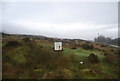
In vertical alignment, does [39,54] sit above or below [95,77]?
above

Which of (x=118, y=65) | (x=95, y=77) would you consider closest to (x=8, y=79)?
(x=95, y=77)

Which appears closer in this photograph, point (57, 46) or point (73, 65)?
point (73, 65)

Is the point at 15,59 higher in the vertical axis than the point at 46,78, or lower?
higher

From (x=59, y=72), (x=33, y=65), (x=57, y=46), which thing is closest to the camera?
(x=59, y=72)

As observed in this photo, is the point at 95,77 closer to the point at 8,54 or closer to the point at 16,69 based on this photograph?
the point at 16,69

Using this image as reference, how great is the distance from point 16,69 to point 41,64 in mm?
2702

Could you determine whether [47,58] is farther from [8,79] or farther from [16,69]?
[8,79]

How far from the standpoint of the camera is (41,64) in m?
15.6

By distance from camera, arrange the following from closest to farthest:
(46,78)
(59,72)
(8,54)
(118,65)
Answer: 1. (46,78)
2. (59,72)
3. (118,65)
4. (8,54)

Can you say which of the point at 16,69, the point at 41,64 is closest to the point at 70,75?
the point at 41,64

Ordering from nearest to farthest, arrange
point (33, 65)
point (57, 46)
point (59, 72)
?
point (59, 72), point (33, 65), point (57, 46)

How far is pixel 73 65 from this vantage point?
1559 centimetres

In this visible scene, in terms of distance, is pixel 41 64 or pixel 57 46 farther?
pixel 57 46

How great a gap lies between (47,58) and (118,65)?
7.89 metres
